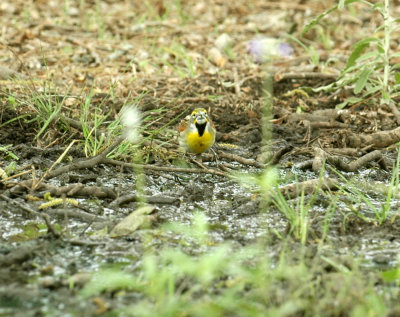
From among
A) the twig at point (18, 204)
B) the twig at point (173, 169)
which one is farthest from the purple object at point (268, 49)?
the twig at point (18, 204)

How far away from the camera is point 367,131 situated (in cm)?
655

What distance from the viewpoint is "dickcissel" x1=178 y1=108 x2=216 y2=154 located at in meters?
5.62

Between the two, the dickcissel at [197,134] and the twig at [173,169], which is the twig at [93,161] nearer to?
the twig at [173,169]

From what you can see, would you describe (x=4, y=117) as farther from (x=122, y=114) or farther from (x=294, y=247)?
(x=294, y=247)

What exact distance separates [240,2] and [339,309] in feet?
33.2

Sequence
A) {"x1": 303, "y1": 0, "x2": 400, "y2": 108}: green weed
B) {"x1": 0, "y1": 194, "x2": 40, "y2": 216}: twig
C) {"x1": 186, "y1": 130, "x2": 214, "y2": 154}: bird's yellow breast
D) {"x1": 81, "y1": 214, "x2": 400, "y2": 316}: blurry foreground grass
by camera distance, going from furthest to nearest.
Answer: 1. {"x1": 303, "y1": 0, "x2": 400, "y2": 108}: green weed
2. {"x1": 186, "y1": 130, "x2": 214, "y2": 154}: bird's yellow breast
3. {"x1": 0, "y1": 194, "x2": 40, "y2": 216}: twig
4. {"x1": 81, "y1": 214, "x2": 400, "y2": 316}: blurry foreground grass

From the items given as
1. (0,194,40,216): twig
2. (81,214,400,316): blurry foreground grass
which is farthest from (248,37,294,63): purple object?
(81,214,400,316): blurry foreground grass

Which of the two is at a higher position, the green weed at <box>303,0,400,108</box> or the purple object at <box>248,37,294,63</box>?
the purple object at <box>248,37,294,63</box>

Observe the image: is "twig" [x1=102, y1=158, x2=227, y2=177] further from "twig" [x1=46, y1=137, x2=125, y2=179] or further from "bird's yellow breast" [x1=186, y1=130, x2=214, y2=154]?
"bird's yellow breast" [x1=186, y1=130, x2=214, y2=154]

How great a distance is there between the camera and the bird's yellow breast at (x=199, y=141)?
221 inches

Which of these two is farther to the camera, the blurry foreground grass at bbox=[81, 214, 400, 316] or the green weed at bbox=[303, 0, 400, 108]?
the green weed at bbox=[303, 0, 400, 108]

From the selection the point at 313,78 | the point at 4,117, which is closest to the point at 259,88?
the point at 313,78

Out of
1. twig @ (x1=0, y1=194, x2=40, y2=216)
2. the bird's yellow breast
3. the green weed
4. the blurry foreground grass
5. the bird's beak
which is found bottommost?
the blurry foreground grass

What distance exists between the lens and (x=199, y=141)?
5.62 meters
